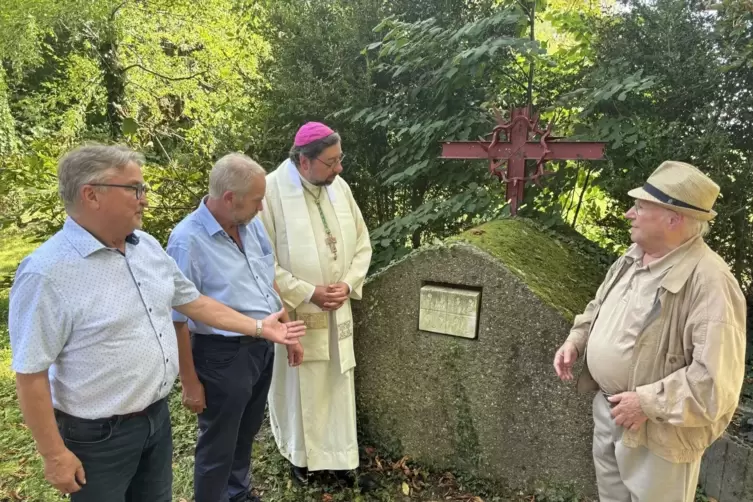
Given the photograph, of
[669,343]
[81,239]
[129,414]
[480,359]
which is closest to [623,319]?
[669,343]

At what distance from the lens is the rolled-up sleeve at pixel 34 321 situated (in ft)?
5.00

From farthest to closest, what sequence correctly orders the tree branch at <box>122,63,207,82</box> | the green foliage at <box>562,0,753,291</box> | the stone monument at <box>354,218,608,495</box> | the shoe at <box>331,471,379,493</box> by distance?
the tree branch at <box>122,63,207,82</box> → the green foliage at <box>562,0,753,291</box> → the shoe at <box>331,471,379,493</box> → the stone monument at <box>354,218,608,495</box>

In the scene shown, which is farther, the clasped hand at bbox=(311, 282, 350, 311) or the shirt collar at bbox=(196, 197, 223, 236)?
the clasped hand at bbox=(311, 282, 350, 311)

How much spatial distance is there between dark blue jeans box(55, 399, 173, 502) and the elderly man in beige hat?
5.51ft

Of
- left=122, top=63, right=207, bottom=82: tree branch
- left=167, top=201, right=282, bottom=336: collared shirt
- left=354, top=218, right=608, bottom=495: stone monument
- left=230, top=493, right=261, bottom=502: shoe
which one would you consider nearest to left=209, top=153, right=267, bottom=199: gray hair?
left=167, top=201, right=282, bottom=336: collared shirt

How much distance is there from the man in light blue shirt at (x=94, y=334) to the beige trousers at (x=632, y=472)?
1.71 meters

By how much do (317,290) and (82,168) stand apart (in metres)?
1.39

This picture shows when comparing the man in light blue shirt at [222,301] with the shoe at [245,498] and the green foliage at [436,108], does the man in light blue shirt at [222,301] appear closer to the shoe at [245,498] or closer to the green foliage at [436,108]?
the shoe at [245,498]

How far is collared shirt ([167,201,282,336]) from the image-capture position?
2.24m

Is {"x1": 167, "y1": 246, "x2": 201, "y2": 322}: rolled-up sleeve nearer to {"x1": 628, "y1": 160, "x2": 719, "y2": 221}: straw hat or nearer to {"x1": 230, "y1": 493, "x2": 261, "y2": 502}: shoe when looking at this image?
{"x1": 230, "y1": 493, "x2": 261, "y2": 502}: shoe

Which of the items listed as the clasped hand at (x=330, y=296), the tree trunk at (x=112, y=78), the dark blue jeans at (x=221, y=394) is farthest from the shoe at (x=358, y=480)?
the tree trunk at (x=112, y=78)

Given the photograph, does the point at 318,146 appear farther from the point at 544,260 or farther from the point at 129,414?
the point at 129,414

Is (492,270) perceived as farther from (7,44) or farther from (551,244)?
(7,44)

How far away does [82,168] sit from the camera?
1.63 meters
